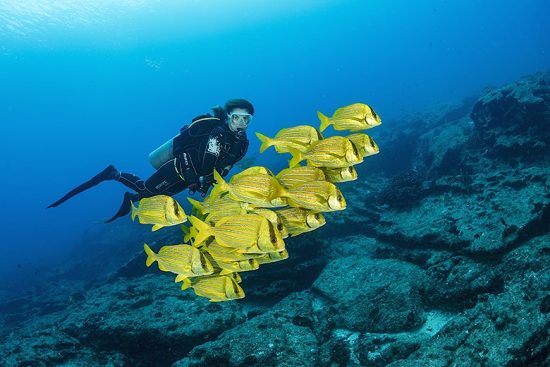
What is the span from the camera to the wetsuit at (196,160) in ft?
19.5

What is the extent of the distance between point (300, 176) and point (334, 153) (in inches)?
16.0

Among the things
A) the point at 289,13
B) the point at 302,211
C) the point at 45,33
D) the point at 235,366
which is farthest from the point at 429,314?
the point at 289,13

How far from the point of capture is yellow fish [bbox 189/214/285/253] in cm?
260

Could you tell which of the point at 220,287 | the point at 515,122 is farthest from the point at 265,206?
the point at 515,122

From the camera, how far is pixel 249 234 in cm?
268

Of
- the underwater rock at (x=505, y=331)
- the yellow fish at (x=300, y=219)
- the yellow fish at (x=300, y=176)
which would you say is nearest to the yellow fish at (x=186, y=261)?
the yellow fish at (x=300, y=219)

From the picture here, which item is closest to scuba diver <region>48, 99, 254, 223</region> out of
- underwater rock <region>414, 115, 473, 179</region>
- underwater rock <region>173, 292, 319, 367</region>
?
underwater rock <region>173, 292, 319, 367</region>

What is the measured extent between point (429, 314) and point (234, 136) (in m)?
4.56

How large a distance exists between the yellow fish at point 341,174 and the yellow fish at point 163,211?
164cm

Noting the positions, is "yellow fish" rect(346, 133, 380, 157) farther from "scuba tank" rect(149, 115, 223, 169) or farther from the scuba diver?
"scuba tank" rect(149, 115, 223, 169)

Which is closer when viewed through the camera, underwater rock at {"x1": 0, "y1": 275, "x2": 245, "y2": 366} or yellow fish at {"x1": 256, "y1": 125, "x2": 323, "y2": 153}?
yellow fish at {"x1": 256, "y1": 125, "x2": 323, "y2": 153}

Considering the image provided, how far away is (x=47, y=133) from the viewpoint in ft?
628

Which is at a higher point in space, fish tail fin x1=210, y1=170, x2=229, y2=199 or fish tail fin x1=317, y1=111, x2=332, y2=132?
fish tail fin x1=317, y1=111, x2=332, y2=132

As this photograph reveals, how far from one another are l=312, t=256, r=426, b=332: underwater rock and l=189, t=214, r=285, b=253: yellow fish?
3.47 m
